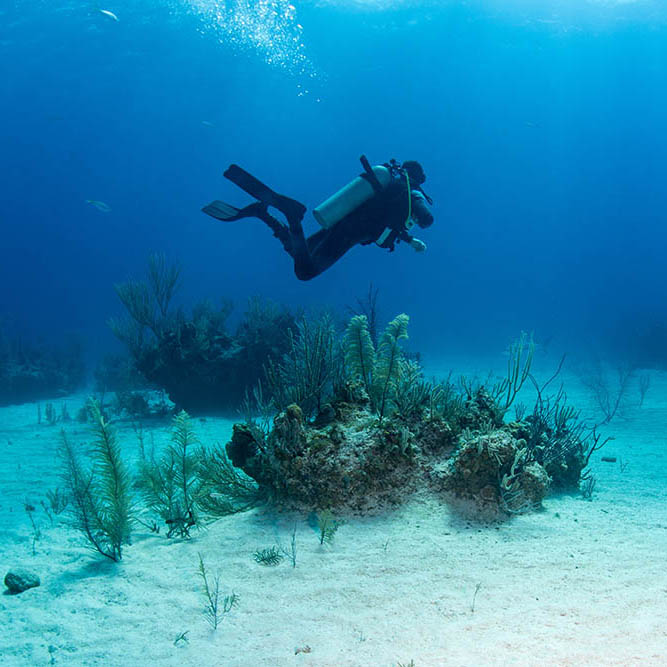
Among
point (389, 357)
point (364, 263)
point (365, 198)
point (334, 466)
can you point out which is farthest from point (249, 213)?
point (364, 263)

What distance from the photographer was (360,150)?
74750 mm

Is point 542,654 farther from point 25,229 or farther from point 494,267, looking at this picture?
point 25,229

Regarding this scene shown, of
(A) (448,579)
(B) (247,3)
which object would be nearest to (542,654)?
(A) (448,579)

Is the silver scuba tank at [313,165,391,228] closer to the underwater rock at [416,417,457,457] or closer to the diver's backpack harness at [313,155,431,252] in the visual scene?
the diver's backpack harness at [313,155,431,252]

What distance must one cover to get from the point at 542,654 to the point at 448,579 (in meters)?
0.95

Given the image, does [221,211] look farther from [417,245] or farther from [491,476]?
[491,476]

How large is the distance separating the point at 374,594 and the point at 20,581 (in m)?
A: 2.97

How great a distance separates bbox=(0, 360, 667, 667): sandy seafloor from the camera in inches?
99.4

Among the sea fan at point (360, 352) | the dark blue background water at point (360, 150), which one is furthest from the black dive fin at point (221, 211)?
the dark blue background water at point (360, 150)

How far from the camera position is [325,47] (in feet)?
148

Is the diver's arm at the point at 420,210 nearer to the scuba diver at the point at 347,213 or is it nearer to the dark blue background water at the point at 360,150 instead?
the scuba diver at the point at 347,213

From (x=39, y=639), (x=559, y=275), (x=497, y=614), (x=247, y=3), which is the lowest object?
(x=39, y=639)

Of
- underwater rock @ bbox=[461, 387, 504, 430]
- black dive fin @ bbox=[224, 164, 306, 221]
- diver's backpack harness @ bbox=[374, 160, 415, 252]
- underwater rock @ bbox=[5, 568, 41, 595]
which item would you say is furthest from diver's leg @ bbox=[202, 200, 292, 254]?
underwater rock @ bbox=[5, 568, 41, 595]

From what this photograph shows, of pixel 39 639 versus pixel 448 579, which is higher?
pixel 448 579
